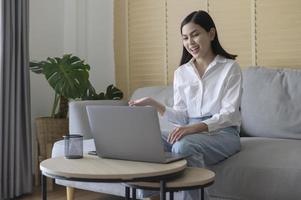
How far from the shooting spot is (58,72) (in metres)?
2.73

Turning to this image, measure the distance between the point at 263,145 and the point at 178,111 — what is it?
1.38 feet

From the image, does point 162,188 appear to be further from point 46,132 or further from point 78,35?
point 78,35

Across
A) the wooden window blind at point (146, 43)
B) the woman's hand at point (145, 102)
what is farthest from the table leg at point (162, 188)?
the wooden window blind at point (146, 43)

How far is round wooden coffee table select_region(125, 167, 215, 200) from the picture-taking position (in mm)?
1234

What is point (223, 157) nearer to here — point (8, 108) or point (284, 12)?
point (284, 12)

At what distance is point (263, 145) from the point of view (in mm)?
1905

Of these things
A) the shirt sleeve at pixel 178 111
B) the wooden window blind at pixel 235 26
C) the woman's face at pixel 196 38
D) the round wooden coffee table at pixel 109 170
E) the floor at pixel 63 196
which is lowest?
the floor at pixel 63 196

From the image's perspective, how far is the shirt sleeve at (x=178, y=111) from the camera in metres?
1.87

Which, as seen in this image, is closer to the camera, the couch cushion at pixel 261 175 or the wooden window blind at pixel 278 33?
the couch cushion at pixel 261 175

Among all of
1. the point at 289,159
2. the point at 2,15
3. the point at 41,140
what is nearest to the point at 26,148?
the point at 41,140

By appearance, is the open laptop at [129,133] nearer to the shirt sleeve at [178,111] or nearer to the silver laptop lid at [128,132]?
the silver laptop lid at [128,132]

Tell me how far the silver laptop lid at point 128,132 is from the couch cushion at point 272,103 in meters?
1.06

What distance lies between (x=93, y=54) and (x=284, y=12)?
1584 mm

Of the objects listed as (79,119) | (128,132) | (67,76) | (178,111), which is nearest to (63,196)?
(79,119)
